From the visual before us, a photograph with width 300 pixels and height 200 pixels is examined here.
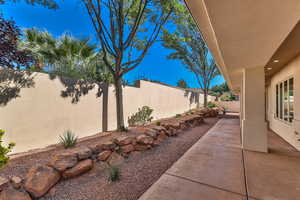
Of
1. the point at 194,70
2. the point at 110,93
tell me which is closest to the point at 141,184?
the point at 110,93

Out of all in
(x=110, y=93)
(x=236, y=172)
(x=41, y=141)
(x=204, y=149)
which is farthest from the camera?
(x=110, y=93)

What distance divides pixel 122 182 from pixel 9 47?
12.0 ft

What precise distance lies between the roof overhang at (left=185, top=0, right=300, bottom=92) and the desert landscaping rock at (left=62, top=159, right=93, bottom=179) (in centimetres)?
336

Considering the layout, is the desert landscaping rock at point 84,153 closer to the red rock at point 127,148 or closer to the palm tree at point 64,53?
the red rock at point 127,148

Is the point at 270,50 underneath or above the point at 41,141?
above

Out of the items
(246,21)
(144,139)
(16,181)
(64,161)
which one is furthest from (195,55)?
(16,181)

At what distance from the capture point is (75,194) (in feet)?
6.81

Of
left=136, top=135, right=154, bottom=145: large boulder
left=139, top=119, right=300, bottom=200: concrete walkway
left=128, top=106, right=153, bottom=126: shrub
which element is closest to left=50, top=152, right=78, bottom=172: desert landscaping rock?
left=139, top=119, right=300, bottom=200: concrete walkway

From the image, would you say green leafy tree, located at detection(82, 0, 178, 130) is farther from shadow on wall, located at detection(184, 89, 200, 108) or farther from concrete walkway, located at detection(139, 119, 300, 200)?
shadow on wall, located at detection(184, 89, 200, 108)

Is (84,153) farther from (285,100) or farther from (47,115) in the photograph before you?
(285,100)

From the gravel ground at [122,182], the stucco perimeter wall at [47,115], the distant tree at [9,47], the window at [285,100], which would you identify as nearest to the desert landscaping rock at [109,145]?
the gravel ground at [122,182]

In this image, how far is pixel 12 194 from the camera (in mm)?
1817

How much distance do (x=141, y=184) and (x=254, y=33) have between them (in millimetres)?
3361

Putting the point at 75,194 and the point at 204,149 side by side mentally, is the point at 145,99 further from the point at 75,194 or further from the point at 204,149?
the point at 75,194
